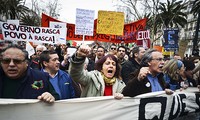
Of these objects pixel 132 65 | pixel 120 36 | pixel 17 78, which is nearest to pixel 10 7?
pixel 120 36

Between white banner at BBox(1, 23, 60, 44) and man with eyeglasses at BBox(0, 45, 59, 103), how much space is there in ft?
12.2

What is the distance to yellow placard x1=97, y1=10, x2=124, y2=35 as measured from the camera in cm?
886

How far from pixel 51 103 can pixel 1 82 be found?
526 millimetres

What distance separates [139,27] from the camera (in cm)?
1070

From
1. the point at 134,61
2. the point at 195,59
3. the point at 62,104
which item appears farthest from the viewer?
the point at 195,59

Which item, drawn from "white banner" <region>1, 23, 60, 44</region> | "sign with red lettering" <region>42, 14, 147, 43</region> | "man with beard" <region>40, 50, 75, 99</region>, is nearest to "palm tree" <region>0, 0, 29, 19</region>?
"sign with red lettering" <region>42, 14, 147, 43</region>

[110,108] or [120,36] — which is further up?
[120,36]

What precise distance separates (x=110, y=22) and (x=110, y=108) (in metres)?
6.10

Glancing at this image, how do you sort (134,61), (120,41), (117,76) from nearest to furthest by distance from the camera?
(117,76) < (134,61) < (120,41)

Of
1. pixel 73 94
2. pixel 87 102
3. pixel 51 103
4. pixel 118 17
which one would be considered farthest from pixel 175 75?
pixel 118 17

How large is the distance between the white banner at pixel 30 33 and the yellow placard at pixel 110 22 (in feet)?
7.37

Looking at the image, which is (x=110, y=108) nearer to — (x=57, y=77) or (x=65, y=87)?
(x=65, y=87)

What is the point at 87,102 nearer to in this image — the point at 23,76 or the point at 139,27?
the point at 23,76

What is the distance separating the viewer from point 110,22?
8984mm
